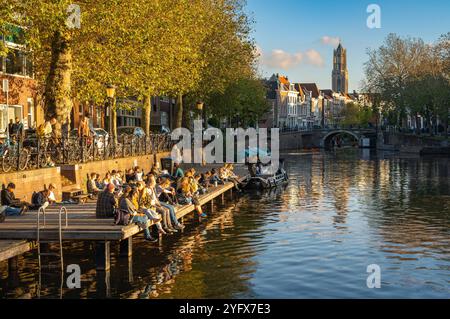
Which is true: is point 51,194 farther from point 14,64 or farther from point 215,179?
point 14,64

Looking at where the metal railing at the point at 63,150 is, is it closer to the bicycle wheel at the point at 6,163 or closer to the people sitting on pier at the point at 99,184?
the bicycle wheel at the point at 6,163

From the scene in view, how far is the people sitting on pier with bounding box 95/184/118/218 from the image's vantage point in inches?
731

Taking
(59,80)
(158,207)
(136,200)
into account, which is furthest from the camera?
(59,80)

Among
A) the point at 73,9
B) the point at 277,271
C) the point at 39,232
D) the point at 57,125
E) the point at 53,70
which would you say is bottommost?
Result: the point at 277,271

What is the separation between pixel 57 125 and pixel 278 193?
1467cm

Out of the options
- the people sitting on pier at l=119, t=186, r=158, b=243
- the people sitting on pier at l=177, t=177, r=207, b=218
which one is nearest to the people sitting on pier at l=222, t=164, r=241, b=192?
the people sitting on pier at l=177, t=177, r=207, b=218

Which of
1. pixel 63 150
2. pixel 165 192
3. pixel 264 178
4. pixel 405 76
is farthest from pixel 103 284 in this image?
pixel 405 76

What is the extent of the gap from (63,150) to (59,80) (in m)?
3.14

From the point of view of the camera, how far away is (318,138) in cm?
12338

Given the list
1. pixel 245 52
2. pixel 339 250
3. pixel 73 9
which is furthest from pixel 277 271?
pixel 245 52

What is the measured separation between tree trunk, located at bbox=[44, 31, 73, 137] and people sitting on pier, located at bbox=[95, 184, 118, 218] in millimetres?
9483

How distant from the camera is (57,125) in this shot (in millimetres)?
27641

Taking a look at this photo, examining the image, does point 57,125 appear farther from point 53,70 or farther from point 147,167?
point 147,167

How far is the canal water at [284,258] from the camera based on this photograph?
1545 cm
